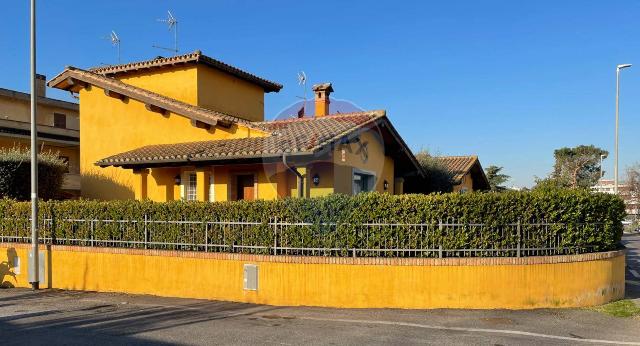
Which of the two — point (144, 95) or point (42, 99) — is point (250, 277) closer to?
point (144, 95)

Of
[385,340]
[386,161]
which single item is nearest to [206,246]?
[385,340]

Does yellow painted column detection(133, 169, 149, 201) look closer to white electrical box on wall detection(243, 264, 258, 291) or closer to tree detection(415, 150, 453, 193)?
white electrical box on wall detection(243, 264, 258, 291)

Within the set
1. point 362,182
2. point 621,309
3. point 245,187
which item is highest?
point 362,182

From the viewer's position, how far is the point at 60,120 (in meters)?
29.3

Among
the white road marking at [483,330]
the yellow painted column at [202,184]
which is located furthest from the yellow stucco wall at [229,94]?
the white road marking at [483,330]

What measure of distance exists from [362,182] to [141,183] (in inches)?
258

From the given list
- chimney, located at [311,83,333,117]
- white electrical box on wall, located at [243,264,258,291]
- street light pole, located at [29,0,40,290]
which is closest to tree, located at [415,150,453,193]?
chimney, located at [311,83,333,117]

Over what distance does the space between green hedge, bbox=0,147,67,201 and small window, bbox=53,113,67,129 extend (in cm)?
1488

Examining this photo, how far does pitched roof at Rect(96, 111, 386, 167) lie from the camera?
11562 mm

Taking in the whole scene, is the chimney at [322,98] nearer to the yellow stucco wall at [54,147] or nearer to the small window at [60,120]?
the yellow stucco wall at [54,147]

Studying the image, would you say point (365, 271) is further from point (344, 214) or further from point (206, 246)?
point (206, 246)

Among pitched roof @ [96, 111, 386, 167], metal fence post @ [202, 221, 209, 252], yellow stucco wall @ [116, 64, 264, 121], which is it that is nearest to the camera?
metal fence post @ [202, 221, 209, 252]

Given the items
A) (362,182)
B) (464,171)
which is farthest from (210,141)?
(464,171)

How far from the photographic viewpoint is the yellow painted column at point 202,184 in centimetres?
1343
